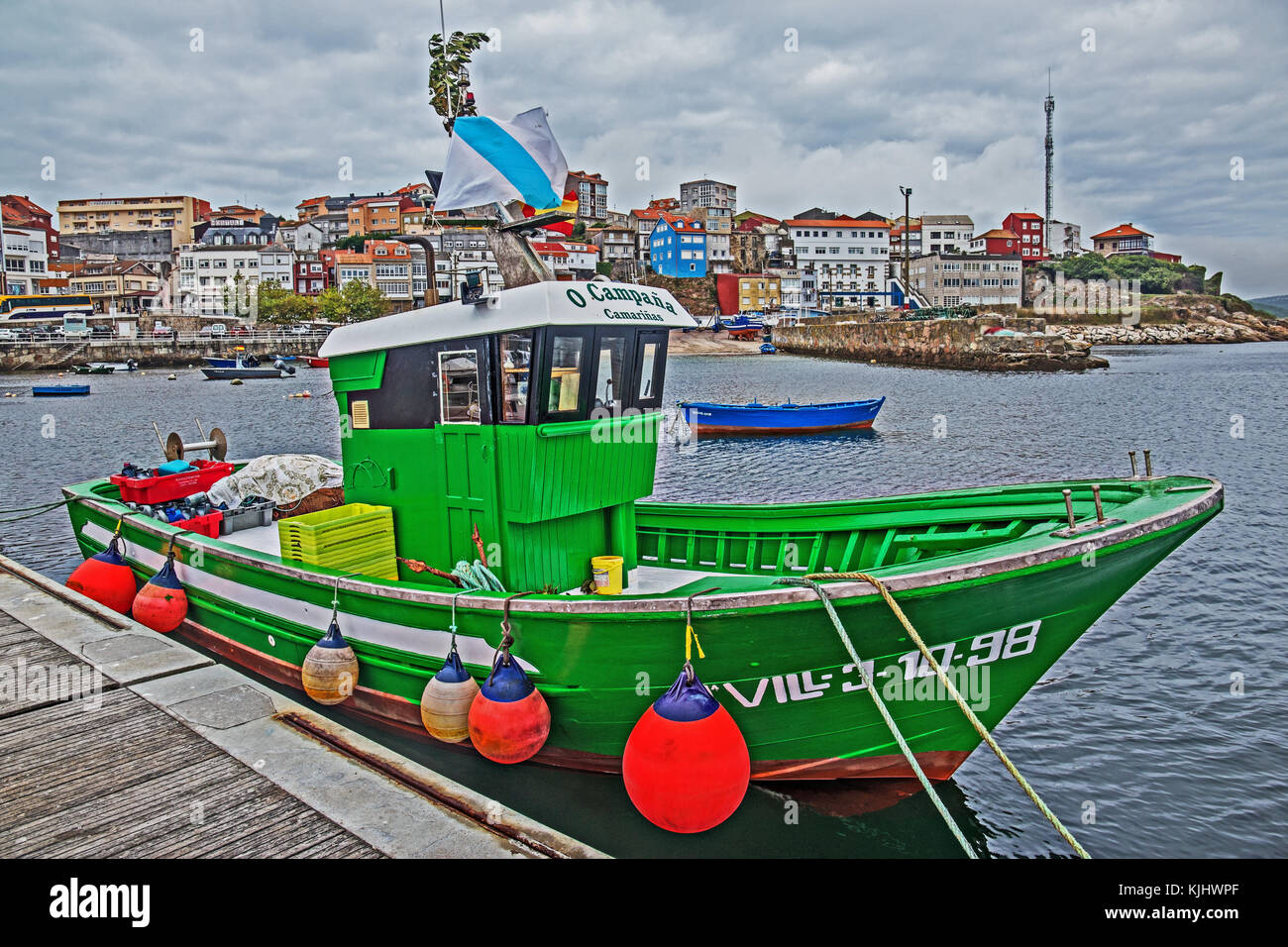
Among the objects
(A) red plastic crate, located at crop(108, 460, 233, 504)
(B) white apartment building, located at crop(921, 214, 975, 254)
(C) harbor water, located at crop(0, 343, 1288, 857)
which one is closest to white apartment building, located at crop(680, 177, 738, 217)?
(B) white apartment building, located at crop(921, 214, 975, 254)

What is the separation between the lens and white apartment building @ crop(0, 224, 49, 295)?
118 m

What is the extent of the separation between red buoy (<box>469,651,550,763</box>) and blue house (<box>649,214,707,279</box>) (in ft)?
398

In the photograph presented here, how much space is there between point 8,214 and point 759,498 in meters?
152

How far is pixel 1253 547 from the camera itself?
17203 mm

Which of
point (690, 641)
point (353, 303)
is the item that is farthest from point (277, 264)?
point (690, 641)

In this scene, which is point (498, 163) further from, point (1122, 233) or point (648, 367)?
point (1122, 233)

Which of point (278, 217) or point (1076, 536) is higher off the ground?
point (278, 217)

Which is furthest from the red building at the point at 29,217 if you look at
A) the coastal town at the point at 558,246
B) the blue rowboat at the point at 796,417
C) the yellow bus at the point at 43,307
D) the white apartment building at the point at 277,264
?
the blue rowboat at the point at 796,417

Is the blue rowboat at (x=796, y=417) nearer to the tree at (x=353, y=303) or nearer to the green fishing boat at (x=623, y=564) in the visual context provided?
the green fishing boat at (x=623, y=564)

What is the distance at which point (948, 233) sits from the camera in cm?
14388
